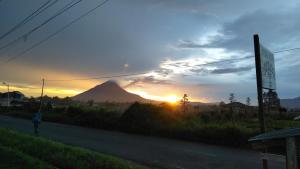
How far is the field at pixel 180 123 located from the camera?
2222 centimetres

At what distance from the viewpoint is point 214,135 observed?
23.0 meters

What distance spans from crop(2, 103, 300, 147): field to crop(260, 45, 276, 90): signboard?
41.0ft

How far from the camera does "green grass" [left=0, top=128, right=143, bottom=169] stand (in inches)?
480

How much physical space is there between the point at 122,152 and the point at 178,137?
8.60 m

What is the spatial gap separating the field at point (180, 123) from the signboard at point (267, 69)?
1249cm

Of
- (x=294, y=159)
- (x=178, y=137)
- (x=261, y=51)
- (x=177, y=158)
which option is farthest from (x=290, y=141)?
(x=178, y=137)

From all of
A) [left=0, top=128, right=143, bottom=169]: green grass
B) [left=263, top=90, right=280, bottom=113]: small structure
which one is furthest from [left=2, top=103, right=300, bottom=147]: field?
[left=263, top=90, right=280, bottom=113]: small structure

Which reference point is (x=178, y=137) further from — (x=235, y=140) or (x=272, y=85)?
(x=272, y=85)

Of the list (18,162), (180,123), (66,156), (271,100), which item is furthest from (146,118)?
(271,100)

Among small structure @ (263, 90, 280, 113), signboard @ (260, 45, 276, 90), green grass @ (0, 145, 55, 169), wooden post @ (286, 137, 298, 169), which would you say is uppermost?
signboard @ (260, 45, 276, 90)

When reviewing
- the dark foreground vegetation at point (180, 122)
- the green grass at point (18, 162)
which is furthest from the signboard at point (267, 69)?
the dark foreground vegetation at point (180, 122)

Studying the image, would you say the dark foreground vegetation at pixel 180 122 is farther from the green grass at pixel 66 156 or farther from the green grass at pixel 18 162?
the green grass at pixel 18 162

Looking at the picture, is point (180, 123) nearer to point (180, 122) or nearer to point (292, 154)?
point (180, 122)

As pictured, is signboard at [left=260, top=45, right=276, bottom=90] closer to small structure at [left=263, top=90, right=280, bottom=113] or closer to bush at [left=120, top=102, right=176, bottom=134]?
small structure at [left=263, top=90, right=280, bottom=113]
